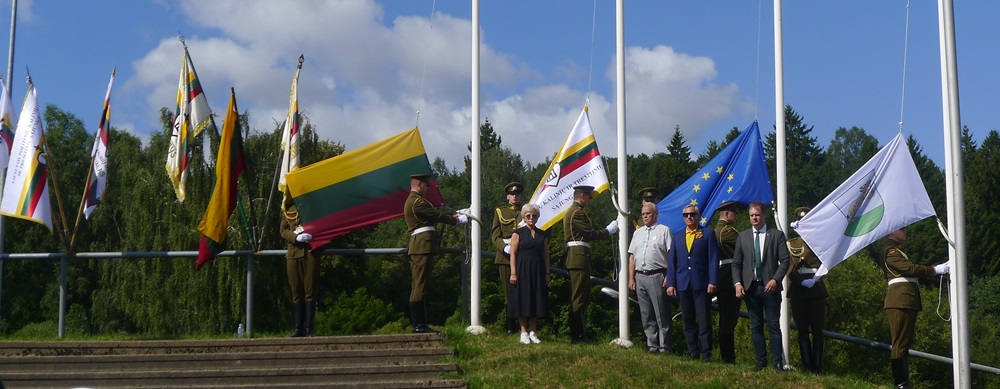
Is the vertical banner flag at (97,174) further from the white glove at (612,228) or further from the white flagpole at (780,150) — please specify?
the white flagpole at (780,150)

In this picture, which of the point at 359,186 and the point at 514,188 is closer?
the point at 514,188

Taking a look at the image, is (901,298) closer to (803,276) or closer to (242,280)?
(803,276)

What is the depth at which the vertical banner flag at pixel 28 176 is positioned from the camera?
49.4ft

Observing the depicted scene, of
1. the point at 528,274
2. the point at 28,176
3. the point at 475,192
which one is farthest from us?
the point at 28,176

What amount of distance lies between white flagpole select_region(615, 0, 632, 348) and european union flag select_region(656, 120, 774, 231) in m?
0.97

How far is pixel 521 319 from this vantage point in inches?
516

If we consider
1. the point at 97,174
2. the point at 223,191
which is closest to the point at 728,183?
the point at 223,191

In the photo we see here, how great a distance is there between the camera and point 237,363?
11.9 metres

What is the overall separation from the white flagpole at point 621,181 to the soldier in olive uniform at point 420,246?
206cm

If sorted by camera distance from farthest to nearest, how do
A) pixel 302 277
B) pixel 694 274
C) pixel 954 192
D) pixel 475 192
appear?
pixel 475 192 < pixel 302 277 < pixel 694 274 < pixel 954 192

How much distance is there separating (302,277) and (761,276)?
530 centimetres

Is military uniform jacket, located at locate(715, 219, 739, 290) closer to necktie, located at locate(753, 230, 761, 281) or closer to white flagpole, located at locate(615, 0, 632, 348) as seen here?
necktie, located at locate(753, 230, 761, 281)

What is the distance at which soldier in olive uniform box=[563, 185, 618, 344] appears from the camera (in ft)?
44.1

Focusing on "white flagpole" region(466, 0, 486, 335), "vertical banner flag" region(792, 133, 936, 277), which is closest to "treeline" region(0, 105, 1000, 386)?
"white flagpole" region(466, 0, 486, 335)
